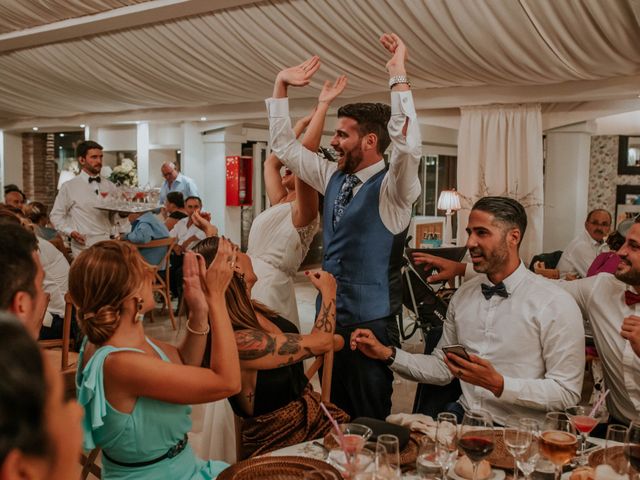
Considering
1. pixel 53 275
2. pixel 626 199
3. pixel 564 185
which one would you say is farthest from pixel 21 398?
pixel 626 199

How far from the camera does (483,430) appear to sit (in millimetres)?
1521

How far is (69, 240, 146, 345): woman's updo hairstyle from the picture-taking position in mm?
1696

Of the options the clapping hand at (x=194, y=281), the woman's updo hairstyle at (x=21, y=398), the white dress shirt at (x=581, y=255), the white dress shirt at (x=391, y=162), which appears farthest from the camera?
the white dress shirt at (x=581, y=255)

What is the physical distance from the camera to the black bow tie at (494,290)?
244 centimetres

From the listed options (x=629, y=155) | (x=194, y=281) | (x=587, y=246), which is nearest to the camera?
(x=194, y=281)

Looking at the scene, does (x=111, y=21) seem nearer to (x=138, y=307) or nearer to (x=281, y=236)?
(x=281, y=236)

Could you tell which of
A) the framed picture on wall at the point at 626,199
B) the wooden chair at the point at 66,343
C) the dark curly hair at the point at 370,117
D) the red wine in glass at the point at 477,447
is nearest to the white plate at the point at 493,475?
the red wine in glass at the point at 477,447

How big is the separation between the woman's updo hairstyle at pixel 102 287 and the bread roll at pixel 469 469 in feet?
3.07

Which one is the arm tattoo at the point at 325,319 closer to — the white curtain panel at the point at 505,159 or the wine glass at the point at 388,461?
the wine glass at the point at 388,461

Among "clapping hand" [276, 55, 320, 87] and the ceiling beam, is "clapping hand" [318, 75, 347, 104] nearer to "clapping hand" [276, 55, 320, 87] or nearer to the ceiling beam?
"clapping hand" [276, 55, 320, 87]

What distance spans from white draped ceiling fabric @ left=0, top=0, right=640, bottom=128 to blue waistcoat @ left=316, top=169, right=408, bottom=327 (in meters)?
3.20

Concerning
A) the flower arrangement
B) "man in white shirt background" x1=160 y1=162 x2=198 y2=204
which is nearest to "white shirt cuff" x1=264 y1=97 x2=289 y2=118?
"man in white shirt background" x1=160 y1=162 x2=198 y2=204

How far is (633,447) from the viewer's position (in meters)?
1.43

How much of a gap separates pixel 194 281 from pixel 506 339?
119 cm
